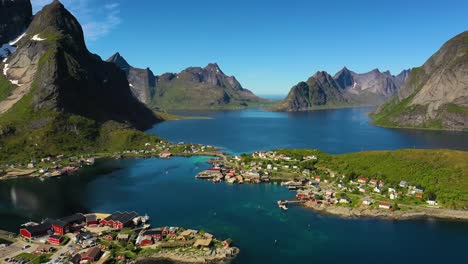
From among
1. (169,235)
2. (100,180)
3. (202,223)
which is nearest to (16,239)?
(169,235)

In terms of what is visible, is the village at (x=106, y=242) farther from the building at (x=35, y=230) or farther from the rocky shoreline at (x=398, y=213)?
the rocky shoreline at (x=398, y=213)

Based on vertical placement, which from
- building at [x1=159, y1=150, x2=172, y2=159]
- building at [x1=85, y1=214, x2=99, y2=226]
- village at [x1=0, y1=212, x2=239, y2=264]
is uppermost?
building at [x1=159, y1=150, x2=172, y2=159]

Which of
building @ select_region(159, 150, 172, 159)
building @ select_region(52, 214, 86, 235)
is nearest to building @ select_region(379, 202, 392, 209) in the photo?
building @ select_region(52, 214, 86, 235)

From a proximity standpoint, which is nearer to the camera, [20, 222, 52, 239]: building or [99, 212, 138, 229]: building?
[20, 222, 52, 239]: building

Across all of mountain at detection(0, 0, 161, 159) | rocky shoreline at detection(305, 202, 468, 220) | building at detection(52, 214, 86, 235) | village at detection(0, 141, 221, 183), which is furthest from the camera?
mountain at detection(0, 0, 161, 159)

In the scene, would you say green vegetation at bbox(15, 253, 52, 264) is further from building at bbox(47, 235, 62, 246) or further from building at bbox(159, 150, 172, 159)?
building at bbox(159, 150, 172, 159)

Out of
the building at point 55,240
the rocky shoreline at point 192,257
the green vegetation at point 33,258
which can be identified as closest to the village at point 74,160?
the building at point 55,240
